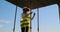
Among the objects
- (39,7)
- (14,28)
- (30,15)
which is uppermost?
(39,7)

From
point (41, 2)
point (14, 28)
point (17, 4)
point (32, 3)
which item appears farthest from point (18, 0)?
point (14, 28)

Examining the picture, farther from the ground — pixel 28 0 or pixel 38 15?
pixel 28 0

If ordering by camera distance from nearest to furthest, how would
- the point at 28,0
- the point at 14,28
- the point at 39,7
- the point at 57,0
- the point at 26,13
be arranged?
the point at 26,13 < the point at 14,28 < the point at 57,0 < the point at 28,0 < the point at 39,7

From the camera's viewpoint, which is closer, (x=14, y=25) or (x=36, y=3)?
(x=14, y=25)

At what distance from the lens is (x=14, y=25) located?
7.92 ft

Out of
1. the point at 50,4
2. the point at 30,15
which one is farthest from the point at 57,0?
the point at 30,15

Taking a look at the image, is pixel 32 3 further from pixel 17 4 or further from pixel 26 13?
pixel 26 13

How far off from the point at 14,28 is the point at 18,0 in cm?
76

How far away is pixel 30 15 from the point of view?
2.17 metres

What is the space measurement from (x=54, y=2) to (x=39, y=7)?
48 cm

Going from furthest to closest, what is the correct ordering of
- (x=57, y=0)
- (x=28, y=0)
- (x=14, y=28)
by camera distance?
(x=28, y=0), (x=57, y=0), (x=14, y=28)

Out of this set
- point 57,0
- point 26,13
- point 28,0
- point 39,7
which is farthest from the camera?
point 39,7

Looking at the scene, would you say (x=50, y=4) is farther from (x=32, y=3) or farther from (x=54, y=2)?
(x=32, y=3)

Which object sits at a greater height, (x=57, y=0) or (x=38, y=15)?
(x=57, y=0)
